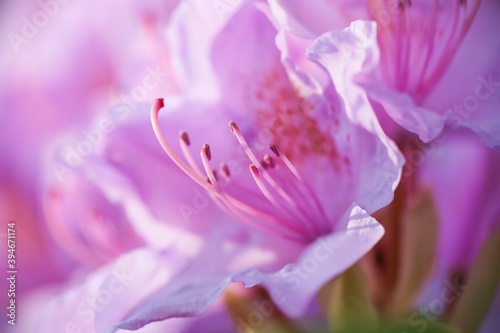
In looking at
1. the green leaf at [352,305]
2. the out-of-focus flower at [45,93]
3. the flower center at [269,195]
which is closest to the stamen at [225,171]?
the flower center at [269,195]

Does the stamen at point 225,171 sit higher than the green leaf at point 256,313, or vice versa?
the stamen at point 225,171

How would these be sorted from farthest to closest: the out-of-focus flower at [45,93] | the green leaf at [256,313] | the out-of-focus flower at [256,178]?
the out-of-focus flower at [45,93] → the green leaf at [256,313] → the out-of-focus flower at [256,178]

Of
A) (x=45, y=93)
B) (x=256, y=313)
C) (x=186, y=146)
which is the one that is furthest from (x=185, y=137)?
(x=45, y=93)

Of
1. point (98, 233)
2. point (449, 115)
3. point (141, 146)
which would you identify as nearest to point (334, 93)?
point (449, 115)

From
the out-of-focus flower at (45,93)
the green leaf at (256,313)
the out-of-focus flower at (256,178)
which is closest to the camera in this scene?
the out-of-focus flower at (256,178)

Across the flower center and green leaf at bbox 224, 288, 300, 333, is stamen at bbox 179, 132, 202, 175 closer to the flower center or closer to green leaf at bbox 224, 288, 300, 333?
the flower center

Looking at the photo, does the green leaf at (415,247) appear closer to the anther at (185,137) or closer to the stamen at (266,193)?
the stamen at (266,193)

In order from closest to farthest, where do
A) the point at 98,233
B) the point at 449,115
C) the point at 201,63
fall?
the point at 449,115 < the point at 201,63 < the point at 98,233

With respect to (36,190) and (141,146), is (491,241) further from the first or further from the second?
(36,190)
